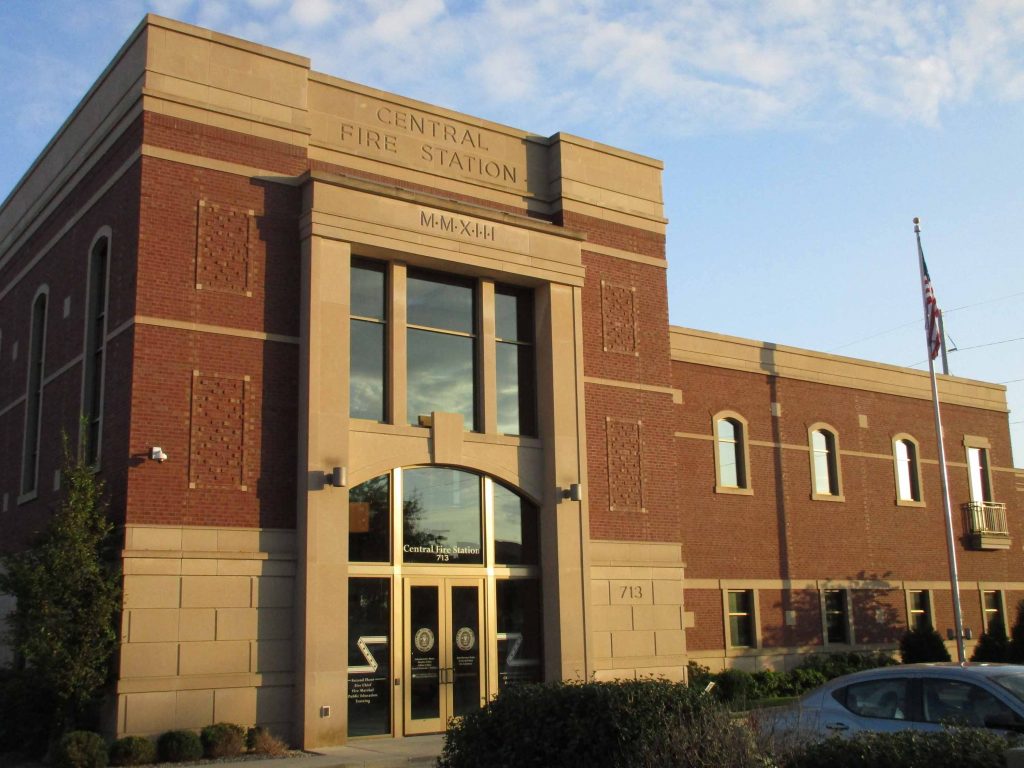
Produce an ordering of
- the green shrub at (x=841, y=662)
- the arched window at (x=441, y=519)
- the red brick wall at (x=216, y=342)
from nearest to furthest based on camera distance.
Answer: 1. the red brick wall at (x=216, y=342)
2. the arched window at (x=441, y=519)
3. the green shrub at (x=841, y=662)

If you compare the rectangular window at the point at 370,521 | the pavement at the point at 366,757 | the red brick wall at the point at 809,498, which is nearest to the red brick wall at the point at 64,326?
the rectangular window at the point at 370,521

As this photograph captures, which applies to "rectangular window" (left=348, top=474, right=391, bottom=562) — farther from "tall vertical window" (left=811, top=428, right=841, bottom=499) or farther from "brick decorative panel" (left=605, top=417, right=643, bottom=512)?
"tall vertical window" (left=811, top=428, right=841, bottom=499)

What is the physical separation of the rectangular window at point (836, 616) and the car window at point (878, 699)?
19.4 m

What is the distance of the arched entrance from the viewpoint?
19438mm

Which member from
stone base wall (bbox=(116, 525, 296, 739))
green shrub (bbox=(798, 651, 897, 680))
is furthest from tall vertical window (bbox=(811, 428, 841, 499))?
stone base wall (bbox=(116, 525, 296, 739))

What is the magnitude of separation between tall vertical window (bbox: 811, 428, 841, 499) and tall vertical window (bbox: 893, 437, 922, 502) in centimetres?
277

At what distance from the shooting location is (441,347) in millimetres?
21500

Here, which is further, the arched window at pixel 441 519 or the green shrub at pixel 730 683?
the green shrub at pixel 730 683

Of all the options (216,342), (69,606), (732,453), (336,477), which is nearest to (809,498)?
(732,453)

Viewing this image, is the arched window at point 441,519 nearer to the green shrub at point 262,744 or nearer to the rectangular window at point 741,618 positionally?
the green shrub at point 262,744

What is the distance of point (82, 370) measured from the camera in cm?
2042

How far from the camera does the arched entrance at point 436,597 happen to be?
19438mm

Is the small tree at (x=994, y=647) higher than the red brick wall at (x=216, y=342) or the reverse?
the reverse

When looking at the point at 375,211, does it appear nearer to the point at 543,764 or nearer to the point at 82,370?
the point at 82,370
